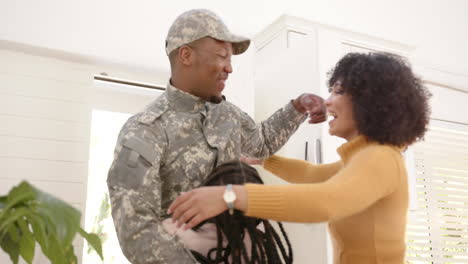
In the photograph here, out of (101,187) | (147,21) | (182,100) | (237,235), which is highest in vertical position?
(147,21)

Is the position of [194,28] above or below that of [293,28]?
below

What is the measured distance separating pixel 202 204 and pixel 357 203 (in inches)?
13.1

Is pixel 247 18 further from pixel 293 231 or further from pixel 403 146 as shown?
pixel 403 146

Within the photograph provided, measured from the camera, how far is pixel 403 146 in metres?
1.21

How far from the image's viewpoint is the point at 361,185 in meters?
1.00

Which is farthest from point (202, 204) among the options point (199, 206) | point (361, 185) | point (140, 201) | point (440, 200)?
point (440, 200)

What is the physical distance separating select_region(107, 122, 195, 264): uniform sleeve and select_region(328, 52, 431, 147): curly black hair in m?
0.53

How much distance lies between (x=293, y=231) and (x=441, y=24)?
7.23 feet

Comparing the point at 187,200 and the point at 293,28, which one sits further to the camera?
the point at 293,28

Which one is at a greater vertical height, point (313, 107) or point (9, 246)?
point (313, 107)

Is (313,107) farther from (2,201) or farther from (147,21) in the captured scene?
(147,21)

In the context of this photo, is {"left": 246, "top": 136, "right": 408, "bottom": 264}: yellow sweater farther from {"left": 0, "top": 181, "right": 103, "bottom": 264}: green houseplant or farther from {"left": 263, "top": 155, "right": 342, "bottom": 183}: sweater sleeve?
{"left": 0, "top": 181, "right": 103, "bottom": 264}: green houseplant

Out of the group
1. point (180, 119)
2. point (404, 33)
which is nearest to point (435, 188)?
point (404, 33)

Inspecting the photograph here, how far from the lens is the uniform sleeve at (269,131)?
1442 mm
